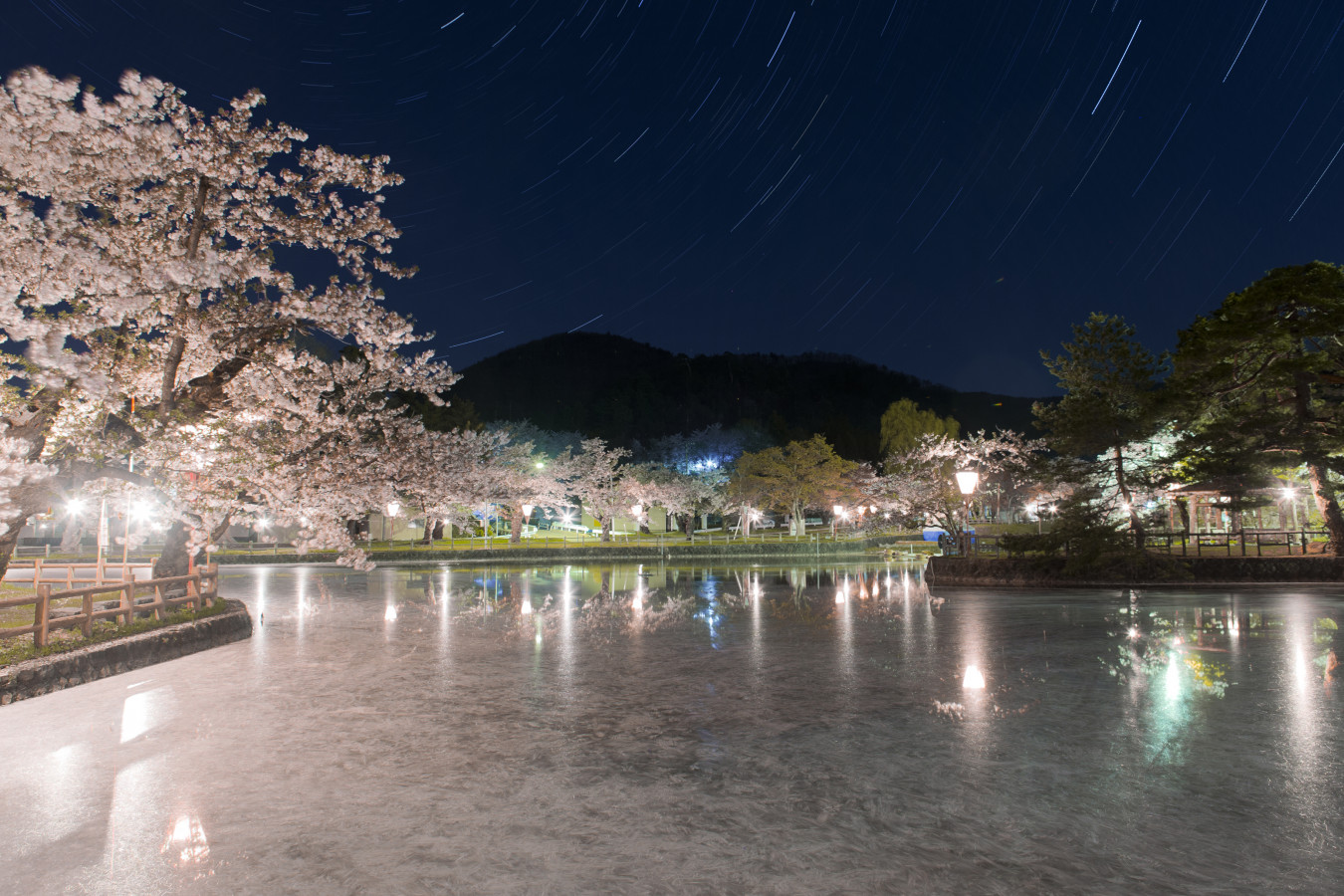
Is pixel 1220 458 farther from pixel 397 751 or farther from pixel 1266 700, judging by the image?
Result: pixel 397 751

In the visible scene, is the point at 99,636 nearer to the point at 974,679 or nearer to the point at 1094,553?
the point at 974,679

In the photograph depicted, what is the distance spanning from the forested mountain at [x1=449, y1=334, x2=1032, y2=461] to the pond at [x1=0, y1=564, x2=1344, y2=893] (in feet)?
265

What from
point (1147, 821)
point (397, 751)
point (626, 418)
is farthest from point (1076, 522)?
point (626, 418)

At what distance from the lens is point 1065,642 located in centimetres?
1187

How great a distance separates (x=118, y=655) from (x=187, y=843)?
27.4 feet

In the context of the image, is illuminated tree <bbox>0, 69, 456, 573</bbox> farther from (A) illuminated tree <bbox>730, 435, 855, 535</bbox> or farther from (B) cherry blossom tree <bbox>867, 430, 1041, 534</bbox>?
(A) illuminated tree <bbox>730, 435, 855, 535</bbox>

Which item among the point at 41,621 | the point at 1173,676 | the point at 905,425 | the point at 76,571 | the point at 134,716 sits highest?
the point at 905,425

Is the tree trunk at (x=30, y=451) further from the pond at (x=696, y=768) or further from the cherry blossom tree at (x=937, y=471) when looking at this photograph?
the cherry blossom tree at (x=937, y=471)

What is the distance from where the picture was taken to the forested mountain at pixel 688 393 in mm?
105250

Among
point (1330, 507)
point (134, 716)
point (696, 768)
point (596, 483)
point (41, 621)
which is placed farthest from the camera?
point (596, 483)

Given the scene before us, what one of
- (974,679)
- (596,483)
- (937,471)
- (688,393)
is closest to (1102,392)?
(937,471)

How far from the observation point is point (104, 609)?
1199cm

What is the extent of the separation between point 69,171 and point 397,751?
1186 centimetres

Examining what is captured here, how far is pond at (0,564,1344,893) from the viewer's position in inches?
169
